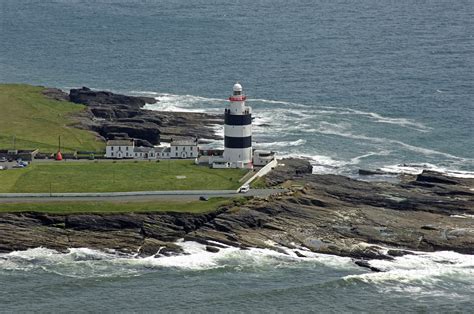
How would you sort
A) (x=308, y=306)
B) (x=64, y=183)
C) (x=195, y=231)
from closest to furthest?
(x=308, y=306), (x=195, y=231), (x=64, y=183)

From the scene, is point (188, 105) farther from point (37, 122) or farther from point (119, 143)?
point (119, 143)

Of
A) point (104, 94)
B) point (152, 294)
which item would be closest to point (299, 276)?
point (152, 294)

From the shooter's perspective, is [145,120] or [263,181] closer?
[263,181]

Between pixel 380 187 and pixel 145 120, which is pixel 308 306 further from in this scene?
pixel 145 120

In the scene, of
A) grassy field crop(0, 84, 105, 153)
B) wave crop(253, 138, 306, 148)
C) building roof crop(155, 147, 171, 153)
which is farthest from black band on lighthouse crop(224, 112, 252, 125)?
wave crop(253, 138, 306, 148)

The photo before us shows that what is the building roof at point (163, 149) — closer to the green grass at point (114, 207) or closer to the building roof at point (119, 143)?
the building roof at point (119, 143)

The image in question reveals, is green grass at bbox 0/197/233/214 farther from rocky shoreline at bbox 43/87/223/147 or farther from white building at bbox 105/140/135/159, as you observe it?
rocky shoreline at bbox 43/87/223/147
